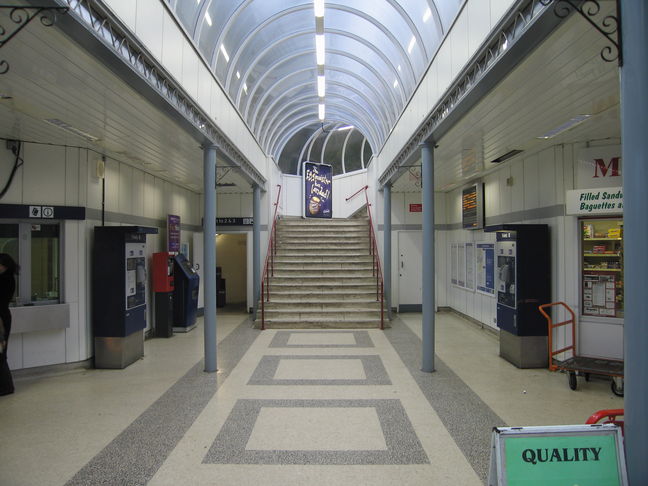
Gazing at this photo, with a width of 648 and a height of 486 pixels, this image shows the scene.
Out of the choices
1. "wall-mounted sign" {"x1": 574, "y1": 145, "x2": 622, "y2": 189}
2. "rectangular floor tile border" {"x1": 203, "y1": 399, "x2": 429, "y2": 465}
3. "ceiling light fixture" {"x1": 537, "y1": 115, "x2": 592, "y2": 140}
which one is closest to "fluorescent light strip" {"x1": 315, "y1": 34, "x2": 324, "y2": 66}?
"ceiling light fixture" {"x1": 537, "y1": 115, "x2": 592, "y2": 140}

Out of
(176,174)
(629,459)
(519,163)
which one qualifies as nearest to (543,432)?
(629,459)

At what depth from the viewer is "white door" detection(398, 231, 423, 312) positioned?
10.5 metres

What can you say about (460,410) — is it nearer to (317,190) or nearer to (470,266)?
(470,266)

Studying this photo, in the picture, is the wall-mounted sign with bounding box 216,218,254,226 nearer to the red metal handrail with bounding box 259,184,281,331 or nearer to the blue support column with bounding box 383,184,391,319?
the red metal handrail with bounding box 259,184,281,331

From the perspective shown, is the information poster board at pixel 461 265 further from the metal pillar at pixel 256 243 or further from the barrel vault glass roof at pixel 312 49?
the metal pillar at pixel 256 243

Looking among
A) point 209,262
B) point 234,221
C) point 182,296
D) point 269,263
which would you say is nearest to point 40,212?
point 209,262

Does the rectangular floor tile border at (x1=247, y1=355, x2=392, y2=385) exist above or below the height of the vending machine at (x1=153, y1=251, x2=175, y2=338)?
below

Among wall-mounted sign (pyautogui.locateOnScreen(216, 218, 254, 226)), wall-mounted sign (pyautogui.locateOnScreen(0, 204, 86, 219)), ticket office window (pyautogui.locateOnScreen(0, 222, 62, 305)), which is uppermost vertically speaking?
wall-mounted sign (pyautogui.locateOnScreen(216, 218, 254, 226))

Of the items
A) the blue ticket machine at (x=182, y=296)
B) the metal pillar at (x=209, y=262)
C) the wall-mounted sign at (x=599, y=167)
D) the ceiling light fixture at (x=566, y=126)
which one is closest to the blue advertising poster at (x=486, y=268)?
the wall-mounted sign at (x=599, y=167)

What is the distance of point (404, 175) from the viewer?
28.1 ft

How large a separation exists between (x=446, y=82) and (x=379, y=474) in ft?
12.9

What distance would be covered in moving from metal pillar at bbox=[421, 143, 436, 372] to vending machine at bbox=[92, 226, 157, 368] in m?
4.14

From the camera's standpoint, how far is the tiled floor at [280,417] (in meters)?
3.12

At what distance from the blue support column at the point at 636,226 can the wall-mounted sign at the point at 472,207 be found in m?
6.28
